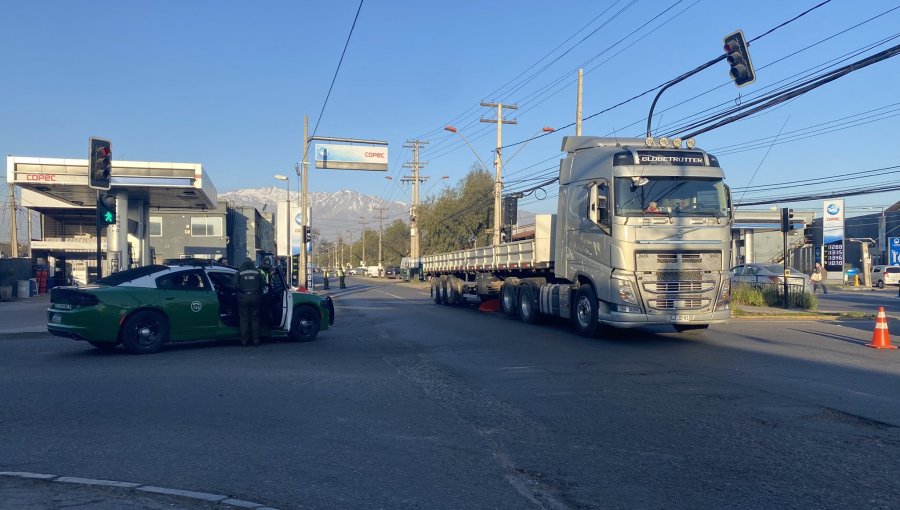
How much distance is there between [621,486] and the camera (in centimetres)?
525

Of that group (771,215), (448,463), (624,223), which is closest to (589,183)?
(624,223)

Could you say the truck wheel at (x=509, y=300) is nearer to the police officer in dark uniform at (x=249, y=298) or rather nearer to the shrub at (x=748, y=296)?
the police officer in dark uniform at (x=249, y=298)

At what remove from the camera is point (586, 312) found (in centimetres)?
1477

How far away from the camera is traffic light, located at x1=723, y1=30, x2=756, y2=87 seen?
14.8 meters

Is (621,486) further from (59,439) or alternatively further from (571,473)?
(59,439)

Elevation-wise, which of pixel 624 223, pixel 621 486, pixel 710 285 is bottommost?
pixel 621 486

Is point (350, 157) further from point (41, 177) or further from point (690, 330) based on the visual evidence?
point (690, 330)

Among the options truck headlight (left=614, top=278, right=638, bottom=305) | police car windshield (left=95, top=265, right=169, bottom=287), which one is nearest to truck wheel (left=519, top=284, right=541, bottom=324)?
truck headlight (left=614, top=278, right=638, bottom=305)

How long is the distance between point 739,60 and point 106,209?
14.3 meters

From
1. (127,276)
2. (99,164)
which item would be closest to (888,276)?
(99,164)

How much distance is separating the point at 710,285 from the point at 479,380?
597 centimetres

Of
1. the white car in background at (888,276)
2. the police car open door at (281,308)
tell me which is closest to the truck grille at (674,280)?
the police car open door at (281,308)

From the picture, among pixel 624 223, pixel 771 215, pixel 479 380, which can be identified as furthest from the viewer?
pixel 771 215

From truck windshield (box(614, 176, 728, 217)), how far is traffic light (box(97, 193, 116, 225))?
11.4 metres
